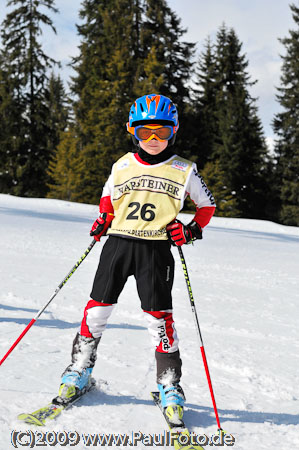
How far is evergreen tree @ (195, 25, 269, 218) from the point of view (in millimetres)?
32875

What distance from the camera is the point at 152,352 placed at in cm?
390

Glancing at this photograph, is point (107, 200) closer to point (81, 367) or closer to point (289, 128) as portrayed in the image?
point (81, 367)

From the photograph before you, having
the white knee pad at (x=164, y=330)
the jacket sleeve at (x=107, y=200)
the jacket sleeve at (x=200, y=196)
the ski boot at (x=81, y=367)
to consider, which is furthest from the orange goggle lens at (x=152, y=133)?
the ski boot at (x=81, y=367)

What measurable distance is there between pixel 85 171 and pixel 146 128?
2703 centimetres

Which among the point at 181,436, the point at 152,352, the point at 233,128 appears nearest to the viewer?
the point at 181,436

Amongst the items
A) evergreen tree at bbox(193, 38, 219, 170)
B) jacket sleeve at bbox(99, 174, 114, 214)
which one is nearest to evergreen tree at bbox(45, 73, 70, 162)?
evergreen tree at bbox(193, 38, 219, 170)

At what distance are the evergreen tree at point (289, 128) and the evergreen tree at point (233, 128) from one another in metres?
1.38

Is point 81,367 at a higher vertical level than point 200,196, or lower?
lower

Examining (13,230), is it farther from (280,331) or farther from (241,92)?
(241,92)

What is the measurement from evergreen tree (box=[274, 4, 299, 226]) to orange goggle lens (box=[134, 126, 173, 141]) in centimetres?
3158

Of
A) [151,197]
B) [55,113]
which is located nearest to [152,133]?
[151,197]

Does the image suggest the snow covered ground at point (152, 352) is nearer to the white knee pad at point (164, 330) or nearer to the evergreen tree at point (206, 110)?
the white knee pad at point (164, 330)

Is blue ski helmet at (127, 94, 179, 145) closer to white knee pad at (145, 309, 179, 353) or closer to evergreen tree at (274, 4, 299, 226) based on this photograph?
white knee pad at (145, 309, 179, 353)

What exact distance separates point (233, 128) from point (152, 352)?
30966mm
